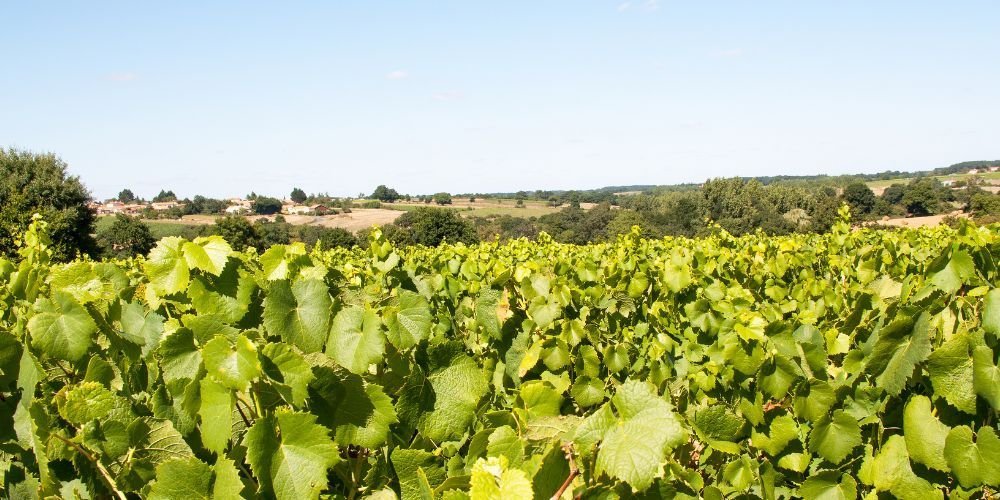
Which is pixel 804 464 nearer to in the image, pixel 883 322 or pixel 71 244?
pixel 883 322

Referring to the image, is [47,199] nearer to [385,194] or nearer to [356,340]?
[356,340]

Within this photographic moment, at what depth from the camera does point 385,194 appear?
116 m

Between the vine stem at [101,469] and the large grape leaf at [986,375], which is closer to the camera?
the vine stem at [101,469]

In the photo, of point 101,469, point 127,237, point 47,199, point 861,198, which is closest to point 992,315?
A: point 101,469

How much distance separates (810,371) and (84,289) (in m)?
2.15

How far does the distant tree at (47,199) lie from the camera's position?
2983 cm

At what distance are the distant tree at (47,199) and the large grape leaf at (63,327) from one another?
3339 centimetres

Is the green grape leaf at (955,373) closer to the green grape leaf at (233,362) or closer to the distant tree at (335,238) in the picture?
the green grape leaf at (233,362)

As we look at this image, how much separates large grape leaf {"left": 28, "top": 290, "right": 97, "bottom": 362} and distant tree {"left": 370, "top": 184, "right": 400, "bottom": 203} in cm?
11518

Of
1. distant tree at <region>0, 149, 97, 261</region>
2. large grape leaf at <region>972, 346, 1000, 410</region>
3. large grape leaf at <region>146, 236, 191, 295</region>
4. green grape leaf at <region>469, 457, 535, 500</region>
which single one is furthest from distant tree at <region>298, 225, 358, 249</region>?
green grape leaf at <region>469, 457, 535, 500</region>

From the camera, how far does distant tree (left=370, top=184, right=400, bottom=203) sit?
115812mm

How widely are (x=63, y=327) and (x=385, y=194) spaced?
117 m

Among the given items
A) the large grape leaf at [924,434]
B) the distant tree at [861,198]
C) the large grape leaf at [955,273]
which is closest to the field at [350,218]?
the distant tree at [861,198]

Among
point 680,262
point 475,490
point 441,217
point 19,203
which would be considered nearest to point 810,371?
point 475,490
